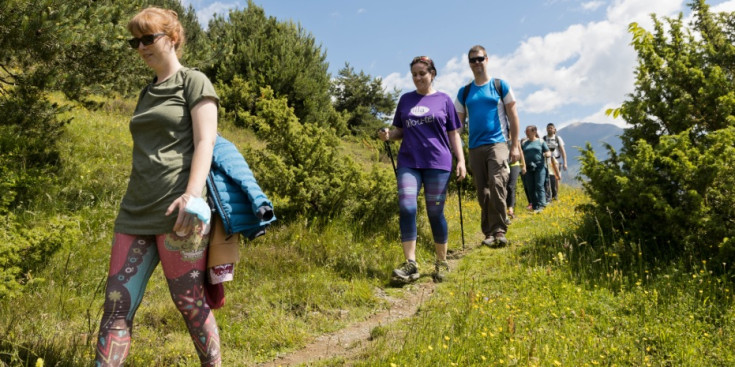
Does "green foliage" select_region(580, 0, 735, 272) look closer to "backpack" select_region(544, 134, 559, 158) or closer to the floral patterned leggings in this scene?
the floral patterned leggings

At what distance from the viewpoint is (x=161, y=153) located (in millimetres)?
2154

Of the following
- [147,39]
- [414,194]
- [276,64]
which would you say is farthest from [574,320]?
[276,64]

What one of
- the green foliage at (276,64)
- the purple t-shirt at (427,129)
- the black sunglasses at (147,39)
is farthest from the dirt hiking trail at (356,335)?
the green foliage at (276,64)

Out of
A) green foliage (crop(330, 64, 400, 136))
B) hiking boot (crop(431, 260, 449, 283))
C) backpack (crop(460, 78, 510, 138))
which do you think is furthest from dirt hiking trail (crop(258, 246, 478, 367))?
green foliage (crop(330, 64, 400, 136))

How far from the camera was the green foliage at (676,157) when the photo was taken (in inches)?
157

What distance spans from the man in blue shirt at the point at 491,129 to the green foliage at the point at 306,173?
4.20 ft

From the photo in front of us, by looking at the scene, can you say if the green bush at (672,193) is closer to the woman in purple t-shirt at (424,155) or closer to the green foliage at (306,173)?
the woman in purple t-shirt at (424,155)

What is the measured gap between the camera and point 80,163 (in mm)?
7227

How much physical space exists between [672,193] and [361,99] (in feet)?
61.6

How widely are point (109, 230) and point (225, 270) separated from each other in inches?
150

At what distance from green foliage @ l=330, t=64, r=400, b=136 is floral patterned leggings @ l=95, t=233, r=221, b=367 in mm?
19497

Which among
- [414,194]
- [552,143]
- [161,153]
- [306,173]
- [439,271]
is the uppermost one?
[552,143]

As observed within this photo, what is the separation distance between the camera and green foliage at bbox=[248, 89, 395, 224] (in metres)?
5.73

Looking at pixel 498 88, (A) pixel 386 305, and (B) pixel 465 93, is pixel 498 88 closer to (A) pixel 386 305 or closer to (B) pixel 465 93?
(B) pixel 465 93
